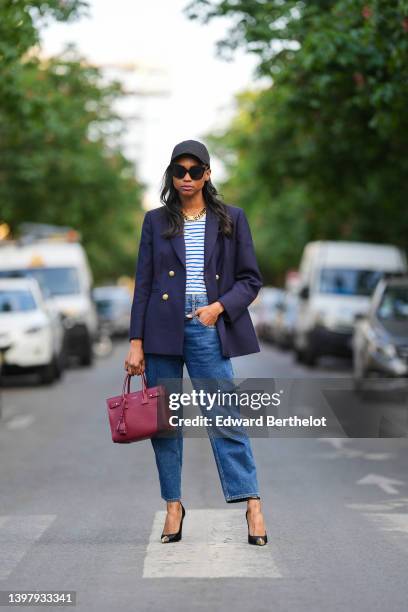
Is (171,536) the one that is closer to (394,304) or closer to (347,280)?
(394,304)

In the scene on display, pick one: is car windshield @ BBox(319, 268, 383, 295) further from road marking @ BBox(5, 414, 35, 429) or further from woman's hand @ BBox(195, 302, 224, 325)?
woman's hand @ BBox(195, 302, 224, 325)

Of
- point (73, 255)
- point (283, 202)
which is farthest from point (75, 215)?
point (283, 202)

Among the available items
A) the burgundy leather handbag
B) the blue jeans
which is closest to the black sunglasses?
the blue jeans

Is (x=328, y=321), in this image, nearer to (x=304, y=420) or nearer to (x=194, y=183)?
(x=304, y=420)

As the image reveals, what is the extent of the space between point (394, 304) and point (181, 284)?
11.3 metres

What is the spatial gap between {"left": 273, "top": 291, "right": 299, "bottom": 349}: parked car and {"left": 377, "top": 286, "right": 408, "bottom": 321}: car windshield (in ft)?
46.7

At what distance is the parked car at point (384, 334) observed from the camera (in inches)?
627

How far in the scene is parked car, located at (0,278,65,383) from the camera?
66.1ft

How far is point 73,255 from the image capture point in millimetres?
27859

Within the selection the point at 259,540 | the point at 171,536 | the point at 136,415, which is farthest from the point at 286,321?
the point at 136,415

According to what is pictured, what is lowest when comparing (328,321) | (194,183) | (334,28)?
(328,321)

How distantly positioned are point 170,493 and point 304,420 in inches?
60.6

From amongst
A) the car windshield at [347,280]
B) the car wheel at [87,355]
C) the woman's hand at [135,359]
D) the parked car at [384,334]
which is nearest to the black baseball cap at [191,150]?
the woman's hand at [135,359]

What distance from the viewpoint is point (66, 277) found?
2756 centimetres
